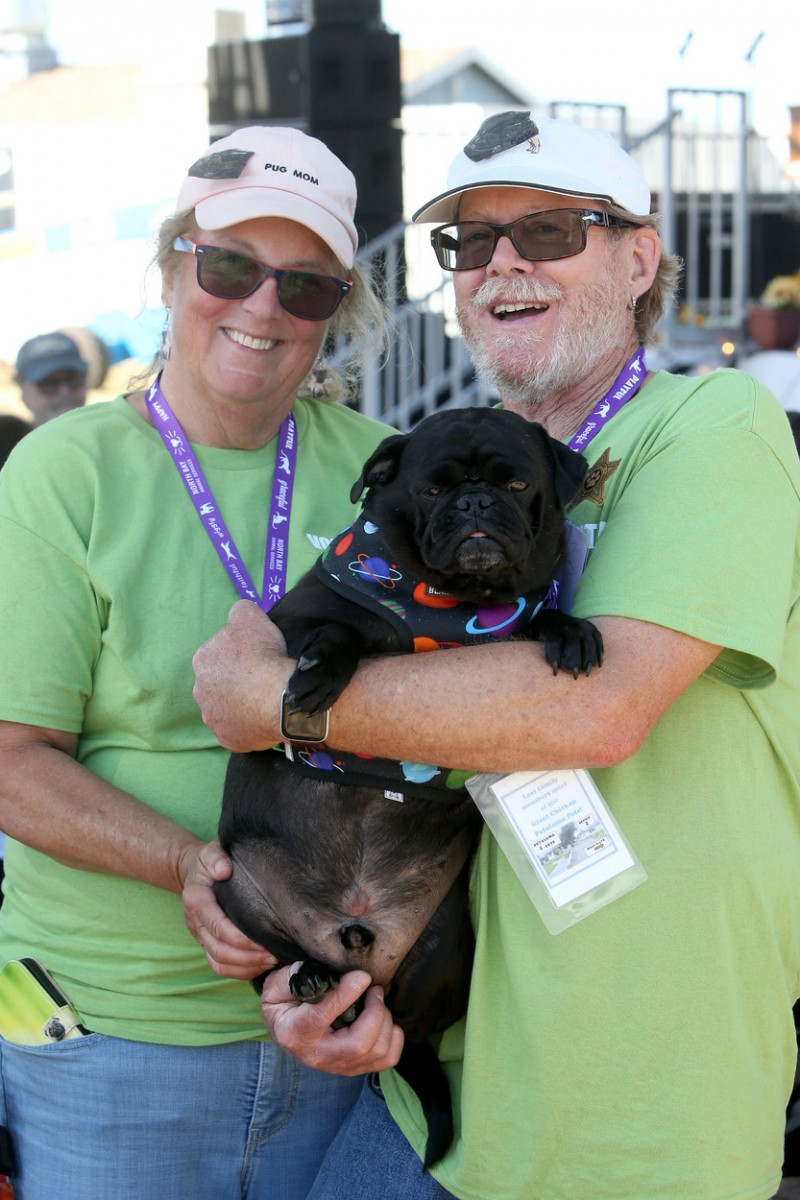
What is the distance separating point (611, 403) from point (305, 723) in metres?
0.88

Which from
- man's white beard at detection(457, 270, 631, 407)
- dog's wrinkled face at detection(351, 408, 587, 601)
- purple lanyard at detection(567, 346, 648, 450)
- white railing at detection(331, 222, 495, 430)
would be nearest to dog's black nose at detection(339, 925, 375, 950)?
dog's wrinkled face at detection(351, 408, 587, 601)

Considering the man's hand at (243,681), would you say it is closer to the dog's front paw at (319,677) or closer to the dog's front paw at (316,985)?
the dog's front paw at (319,677)

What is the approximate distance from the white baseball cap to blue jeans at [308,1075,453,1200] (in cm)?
184

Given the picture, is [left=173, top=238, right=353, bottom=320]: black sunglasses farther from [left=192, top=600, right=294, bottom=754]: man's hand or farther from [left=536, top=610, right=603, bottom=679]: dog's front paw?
[left=536, top=610, right=603, bottom=679]: dog's front paw

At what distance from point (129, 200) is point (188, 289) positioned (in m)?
10.9

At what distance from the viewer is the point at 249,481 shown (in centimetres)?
265

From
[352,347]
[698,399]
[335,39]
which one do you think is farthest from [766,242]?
[698,399]

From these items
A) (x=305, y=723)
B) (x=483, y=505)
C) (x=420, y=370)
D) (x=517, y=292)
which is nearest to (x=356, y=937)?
(x=305, y=723)

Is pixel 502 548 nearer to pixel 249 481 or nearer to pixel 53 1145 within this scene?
pixel 249 481

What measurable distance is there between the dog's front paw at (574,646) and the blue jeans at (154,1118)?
1085mm

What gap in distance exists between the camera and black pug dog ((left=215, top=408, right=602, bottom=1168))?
2.13 metres

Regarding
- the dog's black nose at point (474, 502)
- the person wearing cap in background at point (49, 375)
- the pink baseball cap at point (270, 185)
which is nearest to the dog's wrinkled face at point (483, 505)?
the dog's black nose at point (474, 502)

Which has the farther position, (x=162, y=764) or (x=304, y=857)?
(x=162, y=764)

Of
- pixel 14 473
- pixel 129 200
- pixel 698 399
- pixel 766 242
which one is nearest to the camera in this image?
pixel 698 399
